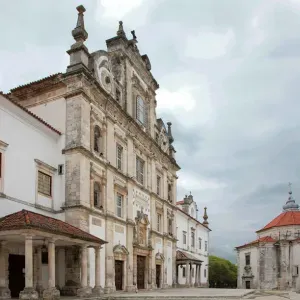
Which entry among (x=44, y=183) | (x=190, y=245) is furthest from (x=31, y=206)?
(x=190, y=245)

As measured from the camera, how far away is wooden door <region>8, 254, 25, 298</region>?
Result: 19.2 m

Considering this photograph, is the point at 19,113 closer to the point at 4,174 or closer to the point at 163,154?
the point at 4,174

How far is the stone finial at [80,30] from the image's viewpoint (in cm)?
2378

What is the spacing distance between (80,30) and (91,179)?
820 cm

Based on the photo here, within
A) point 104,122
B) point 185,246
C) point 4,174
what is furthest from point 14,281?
point 185,246

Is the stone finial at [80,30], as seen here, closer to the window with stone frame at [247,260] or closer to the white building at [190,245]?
the white building at [190,245]

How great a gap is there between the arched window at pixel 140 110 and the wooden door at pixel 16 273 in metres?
14.5

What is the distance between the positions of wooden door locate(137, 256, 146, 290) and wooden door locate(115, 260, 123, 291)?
342 cm

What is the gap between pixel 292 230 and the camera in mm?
55094

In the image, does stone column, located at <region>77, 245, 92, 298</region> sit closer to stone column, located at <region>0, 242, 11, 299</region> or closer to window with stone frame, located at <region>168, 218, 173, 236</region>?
stone column, located at <region>0, 242, 11, 299</region>

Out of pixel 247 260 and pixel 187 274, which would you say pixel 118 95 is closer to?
pixel 187 274

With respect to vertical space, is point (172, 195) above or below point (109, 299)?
above

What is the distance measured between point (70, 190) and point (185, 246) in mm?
26444

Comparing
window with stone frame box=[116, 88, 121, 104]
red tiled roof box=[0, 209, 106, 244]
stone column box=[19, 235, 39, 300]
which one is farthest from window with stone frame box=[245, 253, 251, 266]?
stone column box=[19, 235, 39, 300]
